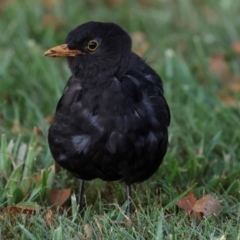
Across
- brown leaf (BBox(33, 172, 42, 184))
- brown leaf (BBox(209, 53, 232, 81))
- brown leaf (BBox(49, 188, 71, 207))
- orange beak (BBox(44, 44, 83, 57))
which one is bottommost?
brown leaf (BBox(49, 188, 71, 207))

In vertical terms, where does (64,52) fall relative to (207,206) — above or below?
above

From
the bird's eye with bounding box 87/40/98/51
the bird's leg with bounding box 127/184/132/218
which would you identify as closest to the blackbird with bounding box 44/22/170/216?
the bird's eye with bounding box 87/40/98/51

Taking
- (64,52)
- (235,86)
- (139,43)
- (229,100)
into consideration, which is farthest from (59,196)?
(139,43)

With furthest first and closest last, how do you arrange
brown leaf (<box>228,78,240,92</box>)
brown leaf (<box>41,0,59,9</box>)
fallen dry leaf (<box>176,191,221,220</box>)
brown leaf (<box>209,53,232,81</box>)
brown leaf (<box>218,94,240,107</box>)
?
brown leaf (<box>41,0,59,9</box>) < brown leaf (<box>209,53,232,81</box>) < brown leaf (<box>228,78,240,92</box>) < brown leaf (<box>218,94,240,107</box>) < fallen dry leaf (<box>176,191,221,220</box>)

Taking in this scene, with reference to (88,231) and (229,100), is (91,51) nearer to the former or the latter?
(88,231)

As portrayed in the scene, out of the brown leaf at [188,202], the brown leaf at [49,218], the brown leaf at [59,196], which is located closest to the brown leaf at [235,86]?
the brown leaf at [188,202]

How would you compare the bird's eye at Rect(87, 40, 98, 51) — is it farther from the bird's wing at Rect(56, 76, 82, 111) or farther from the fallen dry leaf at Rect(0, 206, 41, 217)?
the fallen dry leaf at Rect(0, 206, 41, 217)

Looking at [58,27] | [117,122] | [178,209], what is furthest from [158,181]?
[58,27]

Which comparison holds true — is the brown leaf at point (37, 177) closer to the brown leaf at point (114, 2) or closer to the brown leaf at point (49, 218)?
the brown leaf at point (49, 218)
